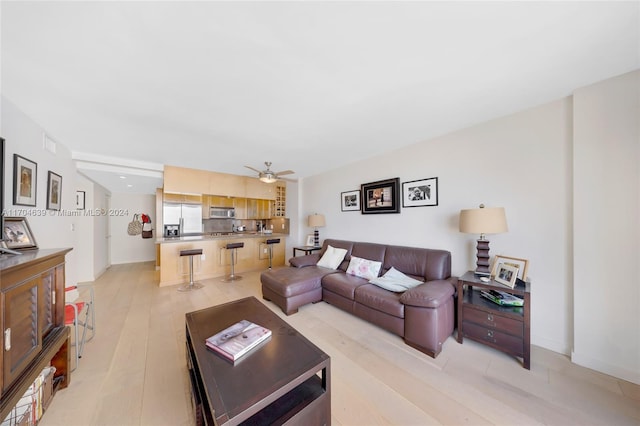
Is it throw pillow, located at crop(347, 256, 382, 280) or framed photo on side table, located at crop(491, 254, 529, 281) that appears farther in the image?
throw pillow, located at crop(347, 256, 382, 280)

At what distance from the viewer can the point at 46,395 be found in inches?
55.7

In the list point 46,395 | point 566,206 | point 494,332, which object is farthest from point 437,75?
point 46,395

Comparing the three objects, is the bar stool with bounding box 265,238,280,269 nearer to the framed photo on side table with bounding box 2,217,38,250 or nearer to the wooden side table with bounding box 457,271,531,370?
the framed photo on side table with bounding box 2,217,38,250

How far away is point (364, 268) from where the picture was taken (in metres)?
3.16

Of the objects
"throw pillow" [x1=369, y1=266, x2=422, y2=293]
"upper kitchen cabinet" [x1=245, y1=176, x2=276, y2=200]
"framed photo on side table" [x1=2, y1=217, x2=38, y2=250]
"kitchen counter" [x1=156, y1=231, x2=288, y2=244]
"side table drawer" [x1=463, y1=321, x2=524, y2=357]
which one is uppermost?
"upper kitchen cabinet" [x1=245, y1=176, x2=276, y2=200]

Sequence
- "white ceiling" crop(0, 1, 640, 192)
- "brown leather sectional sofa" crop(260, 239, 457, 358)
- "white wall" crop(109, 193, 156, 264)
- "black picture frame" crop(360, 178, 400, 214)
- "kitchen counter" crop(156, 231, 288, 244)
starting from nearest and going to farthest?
"white ceiling" crop(0, 1, 640, 192), "brown leather sectional sofa" crop(260, 239, 457, 358), "black picture frame" crop(360, 178, 400, 214), "kitchen counter" crop(156, 231, 288, 244), "white wall" crop(109, 193, 156, 264)

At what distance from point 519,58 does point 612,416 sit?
2.46m

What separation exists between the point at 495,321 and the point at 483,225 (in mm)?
900

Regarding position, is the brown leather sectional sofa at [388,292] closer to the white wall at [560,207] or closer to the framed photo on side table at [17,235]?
the white wall at [560,207]

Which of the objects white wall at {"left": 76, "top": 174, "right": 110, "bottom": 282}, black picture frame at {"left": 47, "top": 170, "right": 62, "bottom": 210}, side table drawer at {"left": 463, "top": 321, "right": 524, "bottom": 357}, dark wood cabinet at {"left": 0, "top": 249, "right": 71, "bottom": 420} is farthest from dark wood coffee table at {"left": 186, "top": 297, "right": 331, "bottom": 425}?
white wall at {"left": 76, "top": 174, "right": 110, "bottom": 282}

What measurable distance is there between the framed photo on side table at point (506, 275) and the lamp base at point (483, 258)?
10cm

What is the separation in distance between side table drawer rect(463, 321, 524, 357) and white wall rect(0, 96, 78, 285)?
441 centimetres

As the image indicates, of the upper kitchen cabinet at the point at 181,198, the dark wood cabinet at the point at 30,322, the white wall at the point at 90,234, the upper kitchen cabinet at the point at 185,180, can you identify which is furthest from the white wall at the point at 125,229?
the dark wood cabinet at the point at 30,322

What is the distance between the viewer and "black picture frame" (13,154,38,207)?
191cm
